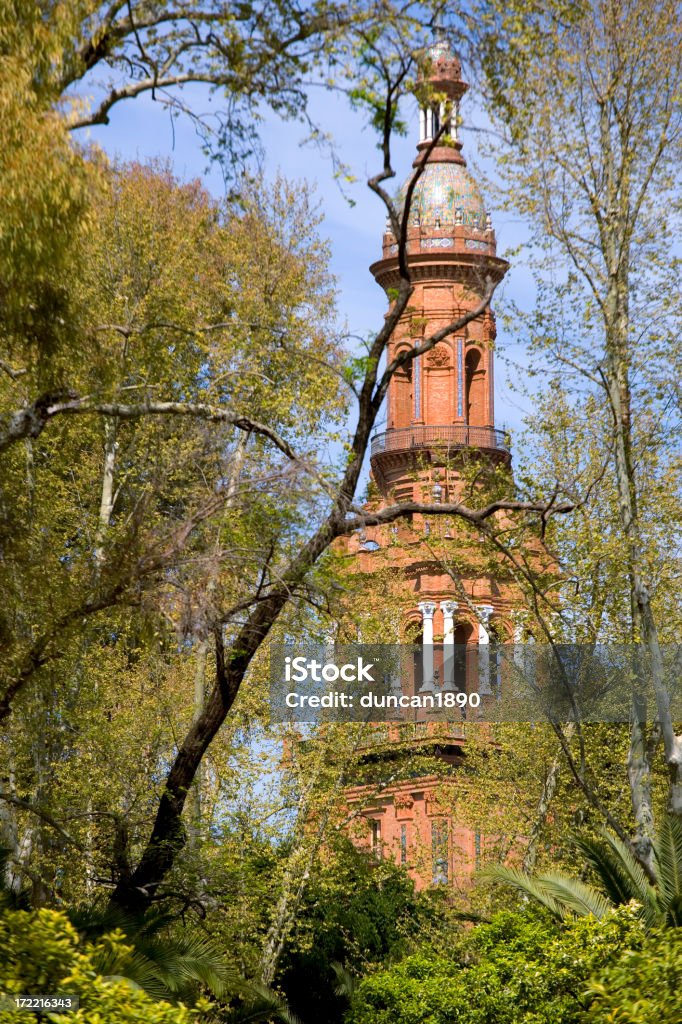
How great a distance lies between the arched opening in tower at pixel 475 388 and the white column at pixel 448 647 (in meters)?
6.30

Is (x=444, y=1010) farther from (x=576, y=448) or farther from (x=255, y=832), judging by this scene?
(x=576, y=448)

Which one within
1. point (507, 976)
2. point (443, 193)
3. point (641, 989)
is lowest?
point (507, 976)

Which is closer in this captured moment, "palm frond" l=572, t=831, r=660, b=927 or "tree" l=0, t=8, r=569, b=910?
"tree" l=0, t=8, r=569, b=910

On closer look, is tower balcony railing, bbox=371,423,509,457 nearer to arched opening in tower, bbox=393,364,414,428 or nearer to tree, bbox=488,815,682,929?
arched opening in tower, bbox=393,364,414,428

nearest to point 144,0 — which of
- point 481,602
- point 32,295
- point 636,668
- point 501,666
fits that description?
point 32,295

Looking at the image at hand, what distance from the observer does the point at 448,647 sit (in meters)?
39.2

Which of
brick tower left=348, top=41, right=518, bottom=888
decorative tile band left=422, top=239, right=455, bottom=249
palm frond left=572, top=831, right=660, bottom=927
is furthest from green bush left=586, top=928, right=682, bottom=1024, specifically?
decorative tile band left=422, top=239, right=455, bottom=249

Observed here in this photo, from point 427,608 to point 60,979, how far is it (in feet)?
103

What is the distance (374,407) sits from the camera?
11.8 metres

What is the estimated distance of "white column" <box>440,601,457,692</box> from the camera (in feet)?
123

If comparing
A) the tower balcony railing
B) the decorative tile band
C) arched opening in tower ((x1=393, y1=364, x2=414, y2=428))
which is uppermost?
the decorative tile band

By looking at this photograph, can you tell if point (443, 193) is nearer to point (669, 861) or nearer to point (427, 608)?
point (427, 608)

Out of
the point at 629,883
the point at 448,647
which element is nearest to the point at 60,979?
the point at 629,883

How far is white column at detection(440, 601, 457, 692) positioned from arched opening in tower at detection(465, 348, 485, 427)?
20.7 feet
